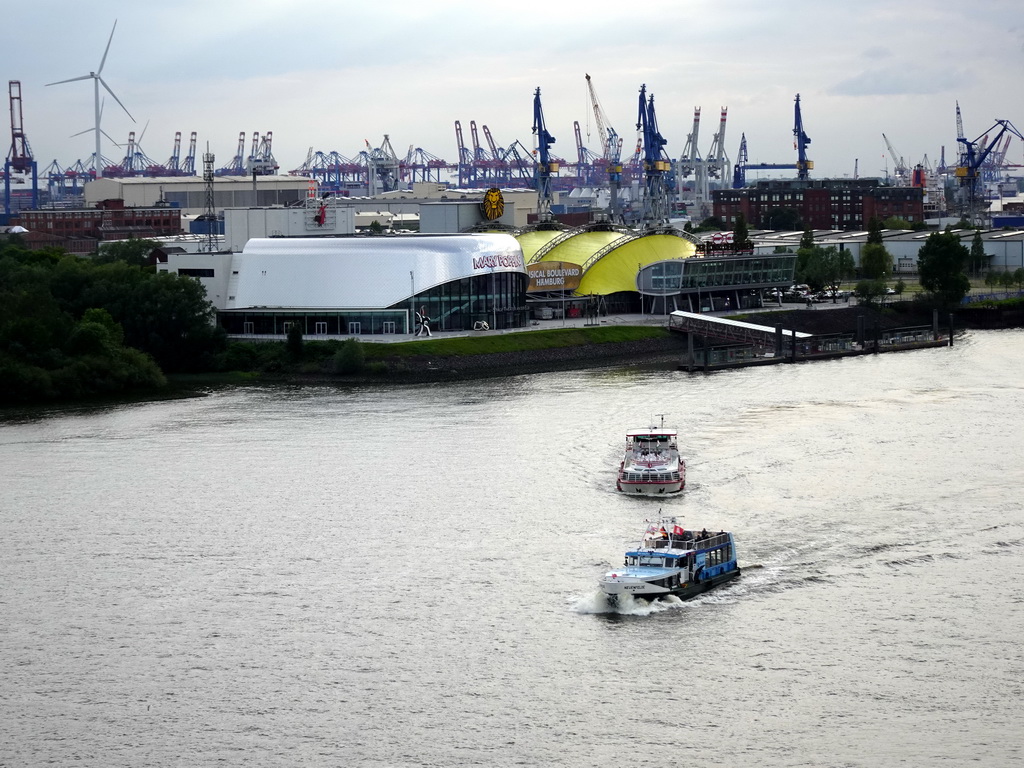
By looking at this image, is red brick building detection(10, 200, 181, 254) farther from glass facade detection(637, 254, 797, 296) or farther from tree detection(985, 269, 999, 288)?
tree detection(985, 269, 999, 288)

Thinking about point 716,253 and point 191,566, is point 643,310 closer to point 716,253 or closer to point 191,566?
point 716,253

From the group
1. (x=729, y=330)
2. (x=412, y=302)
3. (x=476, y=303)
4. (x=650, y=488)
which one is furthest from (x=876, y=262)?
(x=650, y=488)

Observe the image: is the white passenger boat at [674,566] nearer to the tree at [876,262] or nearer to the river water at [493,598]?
the river water at [493,598]

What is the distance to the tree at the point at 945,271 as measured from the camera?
146 feet

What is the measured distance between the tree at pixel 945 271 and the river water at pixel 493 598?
741 inches

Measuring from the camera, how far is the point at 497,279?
126ft

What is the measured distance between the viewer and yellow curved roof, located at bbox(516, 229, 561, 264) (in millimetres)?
47500

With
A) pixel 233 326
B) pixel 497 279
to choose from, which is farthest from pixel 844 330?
pixel 233 326

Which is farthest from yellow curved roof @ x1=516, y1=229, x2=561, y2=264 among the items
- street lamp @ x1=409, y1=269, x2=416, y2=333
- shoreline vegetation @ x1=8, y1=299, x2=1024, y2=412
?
street lamp @ x1=409, y1=269, x2=416, y2=333

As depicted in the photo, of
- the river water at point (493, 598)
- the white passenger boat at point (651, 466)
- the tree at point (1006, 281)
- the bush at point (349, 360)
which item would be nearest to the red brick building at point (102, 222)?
the bush at point (349, 360)

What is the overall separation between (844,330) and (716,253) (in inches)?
206

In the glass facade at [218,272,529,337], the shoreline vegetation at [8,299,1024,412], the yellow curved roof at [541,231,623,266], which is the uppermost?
the yellow curved roof at [541,231,623,266]

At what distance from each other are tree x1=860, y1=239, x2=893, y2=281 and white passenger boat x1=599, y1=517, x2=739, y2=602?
1458 inches

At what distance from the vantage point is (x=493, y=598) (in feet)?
52.3
